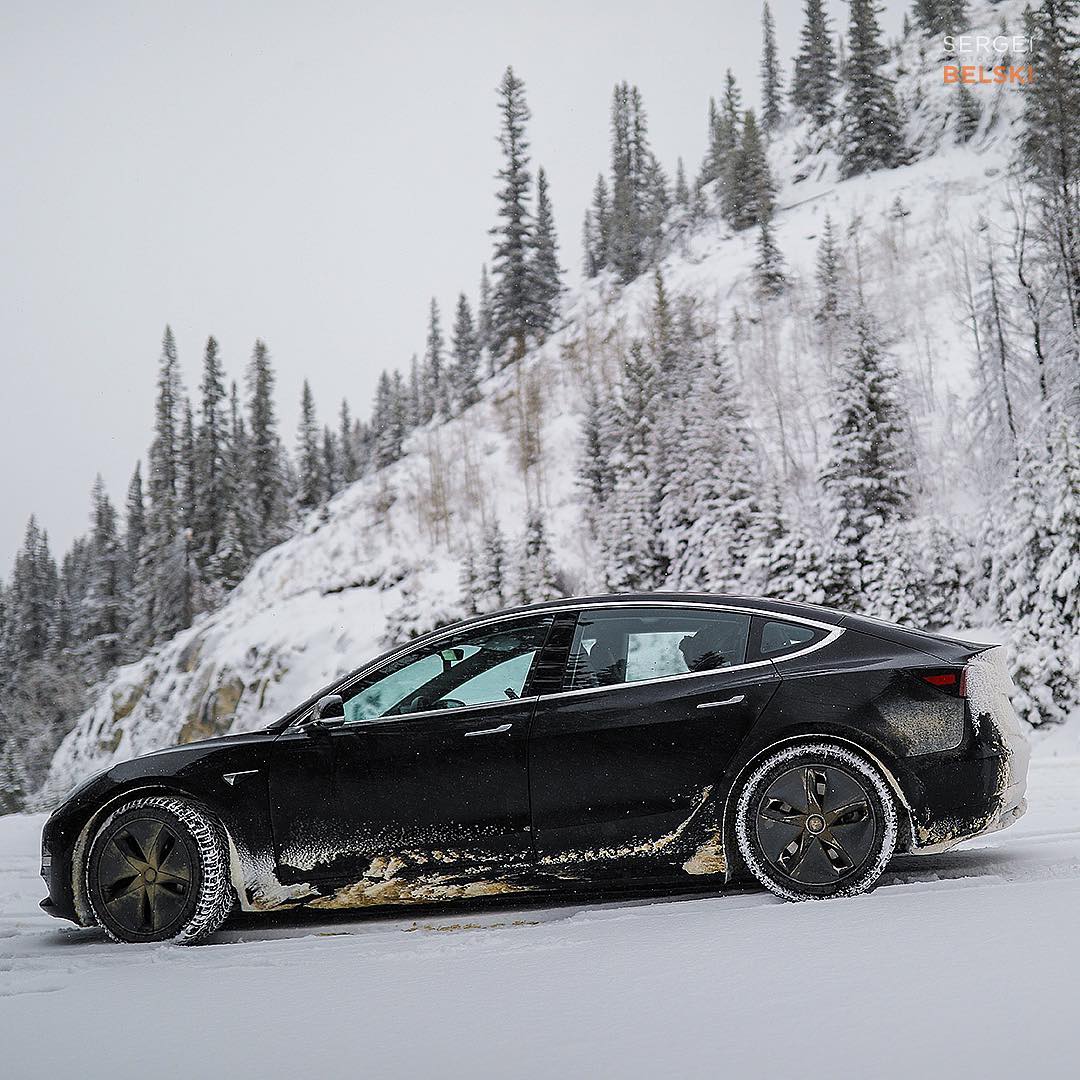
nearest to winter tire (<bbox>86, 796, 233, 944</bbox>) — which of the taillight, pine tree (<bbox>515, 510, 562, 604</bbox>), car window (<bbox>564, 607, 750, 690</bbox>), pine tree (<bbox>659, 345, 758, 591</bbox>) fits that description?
car window (<bbox>564, 607, 750, 690</bbox>)

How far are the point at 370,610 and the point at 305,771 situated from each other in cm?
3550

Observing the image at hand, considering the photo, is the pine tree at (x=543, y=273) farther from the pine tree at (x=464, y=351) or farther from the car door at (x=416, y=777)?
the car door at (x=416, y=777)

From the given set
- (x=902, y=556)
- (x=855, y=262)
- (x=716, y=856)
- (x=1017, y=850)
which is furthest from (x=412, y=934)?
(x=855, y=262)

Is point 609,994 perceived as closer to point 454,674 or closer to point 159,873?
point 454,674

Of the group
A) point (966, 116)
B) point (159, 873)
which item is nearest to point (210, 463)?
point (966, 116)

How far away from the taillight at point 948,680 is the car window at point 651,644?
0.81 metres

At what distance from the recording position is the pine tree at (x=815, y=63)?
8588 centimetres

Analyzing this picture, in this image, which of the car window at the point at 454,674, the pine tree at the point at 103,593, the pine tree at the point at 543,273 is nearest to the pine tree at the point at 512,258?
the pine tree at the point at 543,273

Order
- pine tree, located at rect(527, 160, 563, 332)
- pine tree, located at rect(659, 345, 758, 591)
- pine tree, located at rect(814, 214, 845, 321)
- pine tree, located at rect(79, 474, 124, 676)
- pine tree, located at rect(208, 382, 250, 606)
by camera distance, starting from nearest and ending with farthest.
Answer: pine tree, located at rect(659, 345, 758, 591), pine tree, located at rect(814, 214, 845, 321), pine tree, located at rect(208, 382, 250, 606), pine tree, located at rect(527, 160, 563, 332), pine tree, located at rect(79, 474, 124, 676)

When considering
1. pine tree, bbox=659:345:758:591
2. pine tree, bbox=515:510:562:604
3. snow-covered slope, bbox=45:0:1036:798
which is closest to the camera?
pine tree, bbox=659:345:758:591

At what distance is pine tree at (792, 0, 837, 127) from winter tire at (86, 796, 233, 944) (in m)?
90.6

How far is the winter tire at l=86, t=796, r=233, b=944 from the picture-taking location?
4465 mm

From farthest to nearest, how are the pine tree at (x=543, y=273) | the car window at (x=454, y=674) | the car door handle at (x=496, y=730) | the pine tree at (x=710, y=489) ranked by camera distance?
the pine tree at (x=543, y=273)
the pine tree at (x=710, y=489)
the car window at (x=454, y=674)
the car door handle at (x=496, y=730)

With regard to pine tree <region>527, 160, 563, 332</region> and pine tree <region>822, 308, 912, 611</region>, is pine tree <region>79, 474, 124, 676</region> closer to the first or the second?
pine tree <region>527, 160, 563, 332</region>
